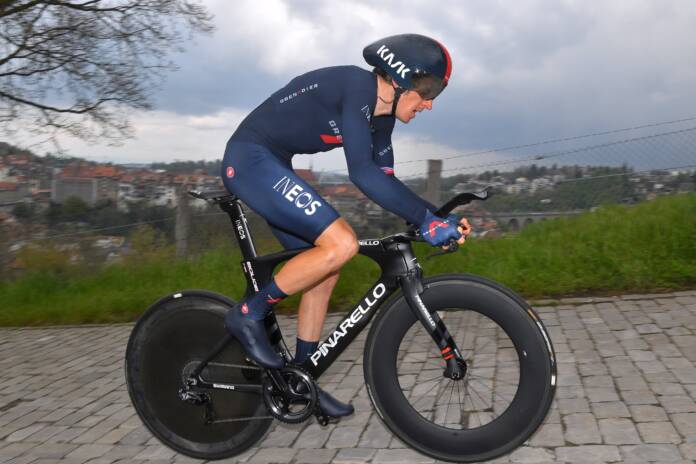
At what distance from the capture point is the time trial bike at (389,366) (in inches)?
125

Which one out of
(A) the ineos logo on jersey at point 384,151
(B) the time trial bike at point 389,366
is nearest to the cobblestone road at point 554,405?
(B) the time trial bike at point 389,366

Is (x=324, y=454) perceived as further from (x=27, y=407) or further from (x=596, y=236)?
(x=596, y=236)

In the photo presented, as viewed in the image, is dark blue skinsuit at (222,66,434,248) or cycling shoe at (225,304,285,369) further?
cycling shoe at (225,304,285,369)

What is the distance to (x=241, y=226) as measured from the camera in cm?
364

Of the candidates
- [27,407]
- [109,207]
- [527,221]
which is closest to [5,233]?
[109,207]

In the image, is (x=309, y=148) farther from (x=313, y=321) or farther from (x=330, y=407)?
(x=330, y=407)

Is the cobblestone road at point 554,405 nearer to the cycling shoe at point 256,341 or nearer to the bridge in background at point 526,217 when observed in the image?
the cycling shoe at point 256,341

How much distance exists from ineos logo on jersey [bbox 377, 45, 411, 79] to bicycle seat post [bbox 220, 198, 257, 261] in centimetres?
104

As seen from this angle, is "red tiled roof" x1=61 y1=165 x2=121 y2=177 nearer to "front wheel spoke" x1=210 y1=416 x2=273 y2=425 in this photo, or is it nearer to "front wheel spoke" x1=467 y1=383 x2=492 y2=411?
"front wheel spoke" x1=210 y1=416 x2=273 y2=425

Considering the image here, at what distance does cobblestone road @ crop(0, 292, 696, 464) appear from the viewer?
12.0ft

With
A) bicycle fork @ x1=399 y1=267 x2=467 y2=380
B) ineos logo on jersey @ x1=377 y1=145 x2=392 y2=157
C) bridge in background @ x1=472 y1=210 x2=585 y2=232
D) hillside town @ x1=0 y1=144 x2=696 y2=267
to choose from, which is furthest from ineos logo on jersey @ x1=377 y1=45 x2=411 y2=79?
bridge in background @ x1=472 y1=210 x2=585 y2=232

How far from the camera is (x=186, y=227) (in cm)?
972

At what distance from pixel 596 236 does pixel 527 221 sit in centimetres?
100

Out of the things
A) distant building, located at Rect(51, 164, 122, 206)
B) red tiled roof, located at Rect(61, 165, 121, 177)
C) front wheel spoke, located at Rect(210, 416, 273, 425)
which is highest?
red tiled roof, located at Rect(61, 165, 121, 177)
